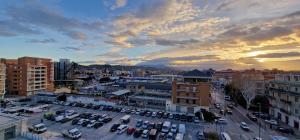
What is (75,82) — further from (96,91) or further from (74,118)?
(74,118)

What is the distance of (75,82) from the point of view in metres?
79.9

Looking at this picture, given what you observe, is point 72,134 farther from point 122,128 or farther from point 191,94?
point 191,94

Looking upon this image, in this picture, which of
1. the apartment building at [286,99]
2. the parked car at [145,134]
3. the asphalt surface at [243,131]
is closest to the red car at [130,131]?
the parked car at [145,134]

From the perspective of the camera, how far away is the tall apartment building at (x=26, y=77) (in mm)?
55781

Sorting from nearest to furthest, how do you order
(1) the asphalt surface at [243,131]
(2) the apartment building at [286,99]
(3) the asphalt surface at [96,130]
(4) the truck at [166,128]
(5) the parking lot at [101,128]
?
(3) the asphalt surface at [96,130] < (5) the parking lot at [101,128] < (1) the asphalt surface at [243,131] < (4) the truck at [166,128] < (2) the apartment building at [286,99]

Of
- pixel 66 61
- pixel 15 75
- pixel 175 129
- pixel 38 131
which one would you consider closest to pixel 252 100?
pixel 175 129

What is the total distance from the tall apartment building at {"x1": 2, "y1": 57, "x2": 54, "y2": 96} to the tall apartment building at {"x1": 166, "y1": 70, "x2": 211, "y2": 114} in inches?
1561

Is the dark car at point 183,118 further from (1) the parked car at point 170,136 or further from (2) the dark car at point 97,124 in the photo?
(2) the dark car at point 97,124

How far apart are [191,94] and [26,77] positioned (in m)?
43.9

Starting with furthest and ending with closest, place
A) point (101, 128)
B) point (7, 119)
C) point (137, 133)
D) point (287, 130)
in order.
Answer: point (101, 128) → point (287, 130) → point (137, 133) → point (7, 119)

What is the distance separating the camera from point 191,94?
3816 centimetres

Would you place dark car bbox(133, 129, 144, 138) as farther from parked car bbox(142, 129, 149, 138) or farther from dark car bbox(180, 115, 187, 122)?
dark car bbox(180, 115, 187, 122)

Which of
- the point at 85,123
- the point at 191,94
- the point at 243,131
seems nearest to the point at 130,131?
the point at 85,123

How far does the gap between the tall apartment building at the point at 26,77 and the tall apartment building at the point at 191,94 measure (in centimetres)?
3964
